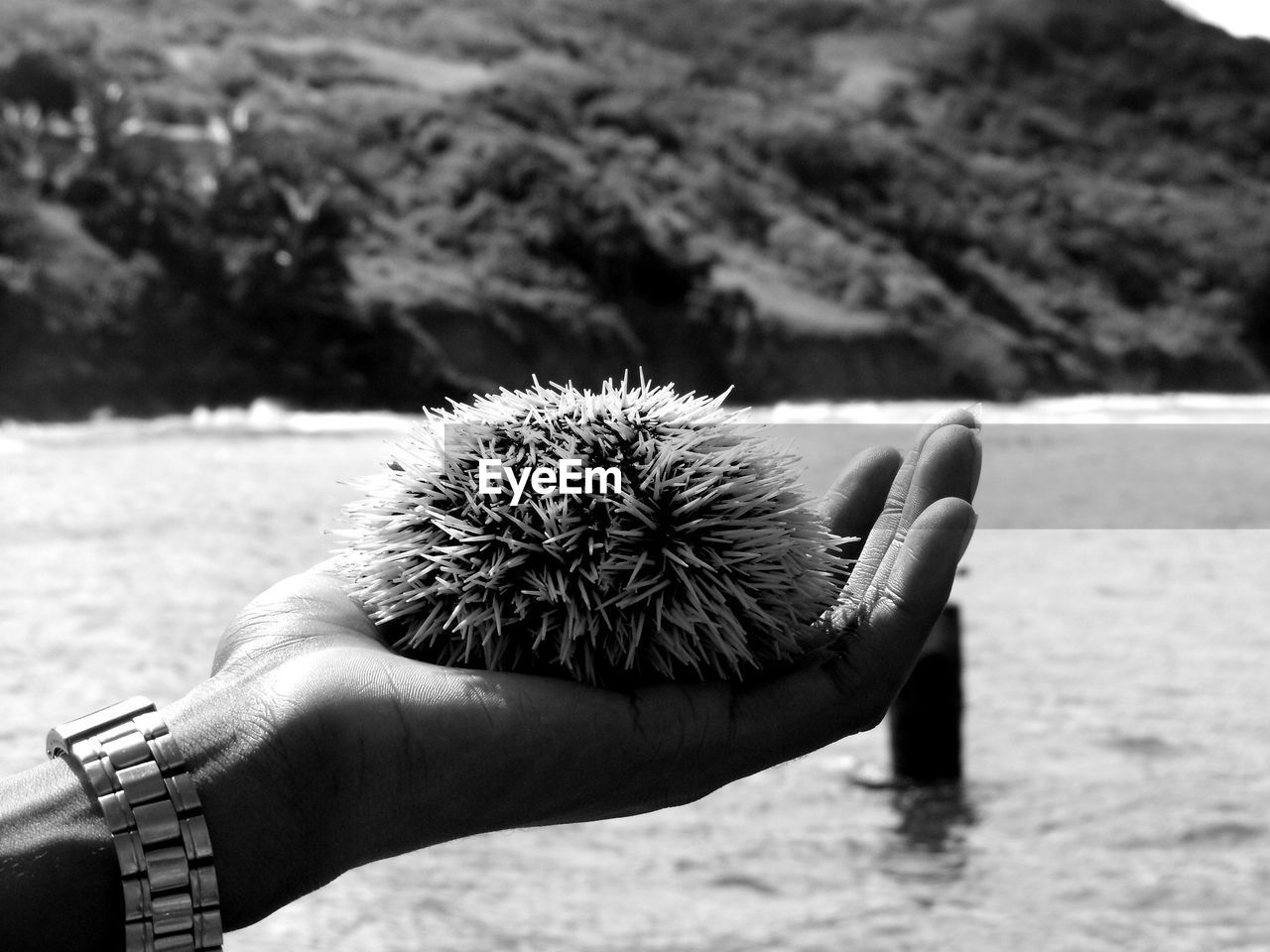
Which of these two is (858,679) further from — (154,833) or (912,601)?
(154,833)

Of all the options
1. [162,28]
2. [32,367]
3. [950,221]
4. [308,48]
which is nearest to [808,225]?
[950,221]

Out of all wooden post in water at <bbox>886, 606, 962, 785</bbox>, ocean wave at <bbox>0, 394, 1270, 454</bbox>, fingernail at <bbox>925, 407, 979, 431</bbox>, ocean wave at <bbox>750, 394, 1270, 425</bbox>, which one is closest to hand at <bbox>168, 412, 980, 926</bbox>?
fingernail at <bbox>925, 407, 979, 431</bbox>

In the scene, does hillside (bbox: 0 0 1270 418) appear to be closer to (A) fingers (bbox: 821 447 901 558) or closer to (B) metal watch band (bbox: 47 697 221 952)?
(A) fingers (bbox: 821 447 901 558)

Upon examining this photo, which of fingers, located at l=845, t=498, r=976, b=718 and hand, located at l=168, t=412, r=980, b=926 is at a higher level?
fingers, located at l=845, t=498, r=976, b=718

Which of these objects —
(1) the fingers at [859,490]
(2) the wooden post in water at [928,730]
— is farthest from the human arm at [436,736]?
(2) the wooden post in water at [928,730]

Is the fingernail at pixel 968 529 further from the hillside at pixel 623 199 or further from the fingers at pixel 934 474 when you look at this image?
the hillside at pixel 623 199

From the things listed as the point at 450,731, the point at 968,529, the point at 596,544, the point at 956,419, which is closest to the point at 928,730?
the point at 956,419

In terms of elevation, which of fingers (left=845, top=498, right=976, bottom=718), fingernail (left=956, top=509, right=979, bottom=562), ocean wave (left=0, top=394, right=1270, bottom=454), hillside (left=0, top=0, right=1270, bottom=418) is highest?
hillside (left=0, top=0, right=1270, bottom=418)
